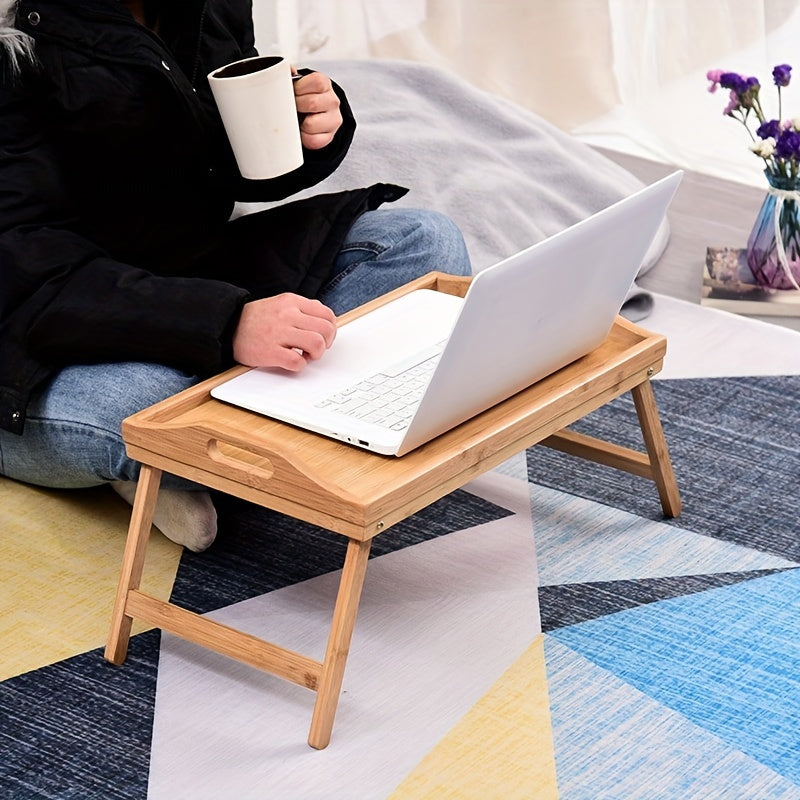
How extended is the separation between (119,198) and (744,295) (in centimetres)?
110

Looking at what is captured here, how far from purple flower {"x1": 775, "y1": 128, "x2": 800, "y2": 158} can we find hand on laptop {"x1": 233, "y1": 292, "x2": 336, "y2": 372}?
1.02m

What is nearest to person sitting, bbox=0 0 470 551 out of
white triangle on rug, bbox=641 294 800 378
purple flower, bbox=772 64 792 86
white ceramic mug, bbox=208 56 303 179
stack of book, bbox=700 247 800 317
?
white ceramic mug, bbox=208 56 303 179

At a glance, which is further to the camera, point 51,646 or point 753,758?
point 51,646

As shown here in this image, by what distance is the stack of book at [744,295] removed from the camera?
2094mm

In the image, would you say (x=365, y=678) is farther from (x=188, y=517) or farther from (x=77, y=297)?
(x=77, y=297)

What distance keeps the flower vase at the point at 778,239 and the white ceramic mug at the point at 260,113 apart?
97 cm

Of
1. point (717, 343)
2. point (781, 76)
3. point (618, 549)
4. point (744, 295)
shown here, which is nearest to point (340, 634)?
point (618, 549)

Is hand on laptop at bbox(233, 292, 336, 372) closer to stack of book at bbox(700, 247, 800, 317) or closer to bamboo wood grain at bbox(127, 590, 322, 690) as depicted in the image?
bamboo wood grain at bbox(127, 590, 322, 690)

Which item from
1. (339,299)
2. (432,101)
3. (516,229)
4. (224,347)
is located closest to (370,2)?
(432,101)

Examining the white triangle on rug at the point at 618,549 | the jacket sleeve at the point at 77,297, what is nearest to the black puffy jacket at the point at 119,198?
the jacket sleeve at the point at 77,297

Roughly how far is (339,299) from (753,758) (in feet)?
2.43

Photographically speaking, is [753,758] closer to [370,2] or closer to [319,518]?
[319,518]

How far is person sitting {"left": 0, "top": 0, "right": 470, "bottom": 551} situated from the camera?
128cm

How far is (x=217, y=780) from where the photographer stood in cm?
110
